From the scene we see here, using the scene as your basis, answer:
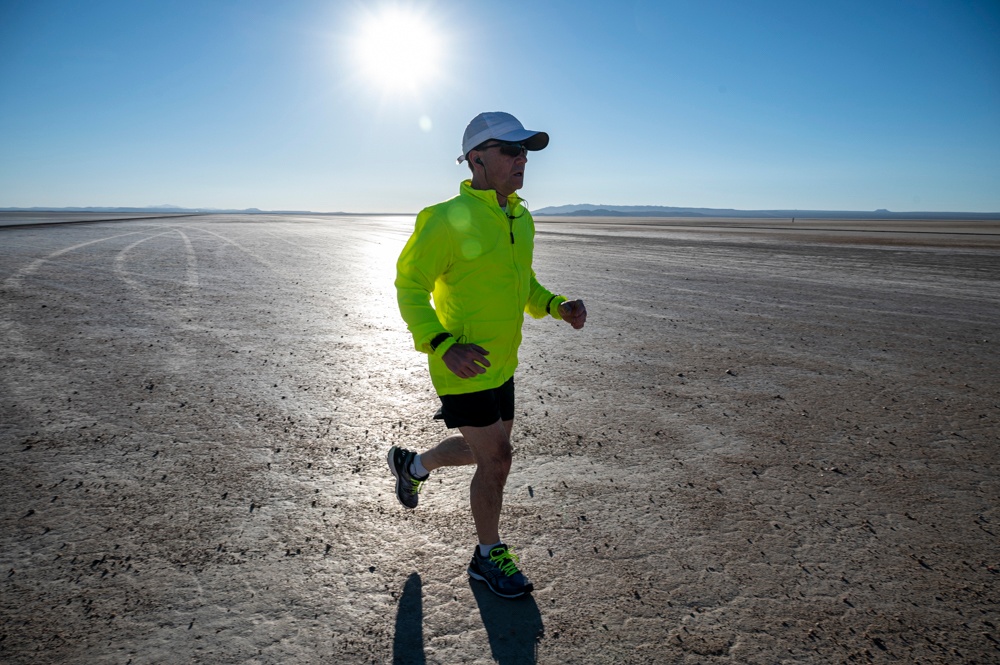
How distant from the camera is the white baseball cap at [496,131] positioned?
2443mm

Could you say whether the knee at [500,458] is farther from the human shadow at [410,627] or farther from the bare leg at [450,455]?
the human shadow at [410,627]

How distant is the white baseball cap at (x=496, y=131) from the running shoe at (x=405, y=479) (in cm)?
→ 157

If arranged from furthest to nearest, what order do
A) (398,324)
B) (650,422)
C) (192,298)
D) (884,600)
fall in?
(192,298)
(398,324)
(650,422)
(884,600)

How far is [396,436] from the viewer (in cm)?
412

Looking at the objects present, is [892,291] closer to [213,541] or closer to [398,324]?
[398,324]

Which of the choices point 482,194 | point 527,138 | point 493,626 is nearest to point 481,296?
point 482,194

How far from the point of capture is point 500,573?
251 cm

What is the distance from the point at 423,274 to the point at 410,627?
4.52 feet

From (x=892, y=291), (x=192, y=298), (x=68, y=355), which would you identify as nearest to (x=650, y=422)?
(x=68, y=355)

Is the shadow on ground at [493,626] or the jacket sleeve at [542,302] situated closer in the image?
the shadow on ground at [493,626]

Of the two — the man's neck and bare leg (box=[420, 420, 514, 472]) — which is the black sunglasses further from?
bare leg (box=[420, 420, 514, 472])

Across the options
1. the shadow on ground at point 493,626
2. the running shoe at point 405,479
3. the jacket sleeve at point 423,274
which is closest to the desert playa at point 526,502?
the shadow on ground at point 493,626

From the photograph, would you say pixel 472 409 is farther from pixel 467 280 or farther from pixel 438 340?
pixel 467 280

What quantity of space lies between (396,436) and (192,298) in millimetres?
6685
